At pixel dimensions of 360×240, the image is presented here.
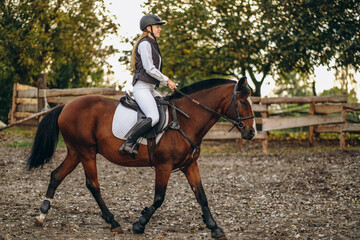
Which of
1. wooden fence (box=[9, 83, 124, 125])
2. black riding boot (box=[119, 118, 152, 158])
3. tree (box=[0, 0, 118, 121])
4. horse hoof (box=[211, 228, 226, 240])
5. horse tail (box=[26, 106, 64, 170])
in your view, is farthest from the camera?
tree (box=[0, 0, 118, 121])

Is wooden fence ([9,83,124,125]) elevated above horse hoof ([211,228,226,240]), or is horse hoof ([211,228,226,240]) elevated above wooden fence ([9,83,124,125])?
wooden fence ([9,83,124,125])

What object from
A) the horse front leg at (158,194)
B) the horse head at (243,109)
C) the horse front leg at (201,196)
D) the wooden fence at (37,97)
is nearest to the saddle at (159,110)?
the horse front leg at (158,194)

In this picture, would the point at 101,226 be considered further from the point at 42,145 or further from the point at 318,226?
the point at 318,226

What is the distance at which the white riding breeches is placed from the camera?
5.54m

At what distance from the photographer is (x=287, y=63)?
48.5 ft

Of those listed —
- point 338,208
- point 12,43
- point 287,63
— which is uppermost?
point 12,43

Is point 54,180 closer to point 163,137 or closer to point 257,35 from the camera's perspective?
point 163,137

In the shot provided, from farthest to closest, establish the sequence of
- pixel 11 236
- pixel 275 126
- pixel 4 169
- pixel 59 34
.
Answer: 1. pixel 59 34
2. pixel 275 126
3. pixel 4 169
4. pixel 11 236

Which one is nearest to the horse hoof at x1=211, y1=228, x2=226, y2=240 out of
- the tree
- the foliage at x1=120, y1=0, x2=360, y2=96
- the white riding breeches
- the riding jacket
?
the white riding breeches

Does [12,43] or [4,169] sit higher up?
[12,43]

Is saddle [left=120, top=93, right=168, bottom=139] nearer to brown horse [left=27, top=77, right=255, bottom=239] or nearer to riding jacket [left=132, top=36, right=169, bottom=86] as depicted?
brown horse [left=27, top=77, right=255, bottom=239]

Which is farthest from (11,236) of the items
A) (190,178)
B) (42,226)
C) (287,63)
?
(287,63)

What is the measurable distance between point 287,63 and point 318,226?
9609 millimetres

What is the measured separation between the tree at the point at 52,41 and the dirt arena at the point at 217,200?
17.6 feet
